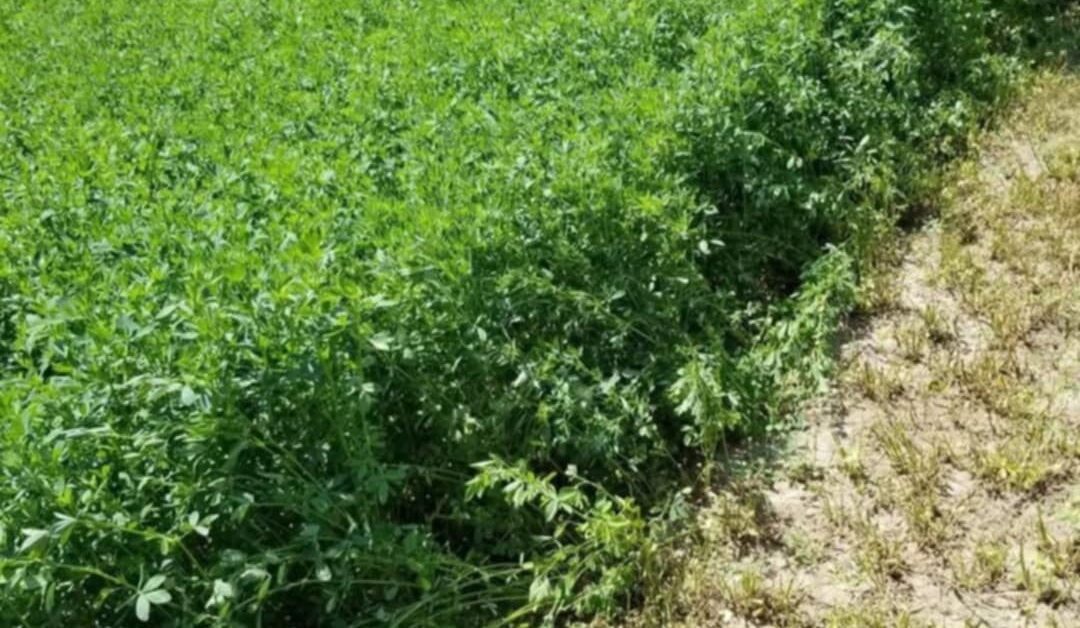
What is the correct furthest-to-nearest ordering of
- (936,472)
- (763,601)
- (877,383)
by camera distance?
(877,383) → (936,472) → (763,601)

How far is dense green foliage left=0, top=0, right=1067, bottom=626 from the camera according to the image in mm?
2801

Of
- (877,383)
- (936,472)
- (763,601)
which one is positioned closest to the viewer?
(763,601)

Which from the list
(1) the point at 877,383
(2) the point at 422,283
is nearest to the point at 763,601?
(1) the point at 877,383

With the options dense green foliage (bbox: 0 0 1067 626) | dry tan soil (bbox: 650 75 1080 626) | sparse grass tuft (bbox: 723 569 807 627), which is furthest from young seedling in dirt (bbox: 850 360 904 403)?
sparse grass tuft (bbox: 723 569 807 627)

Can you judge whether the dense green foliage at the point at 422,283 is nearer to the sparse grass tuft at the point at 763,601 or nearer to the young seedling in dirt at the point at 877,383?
the young seedling in dirt at the point at 877,383

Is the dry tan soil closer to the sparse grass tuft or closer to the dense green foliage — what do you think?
the sparse grass tuft

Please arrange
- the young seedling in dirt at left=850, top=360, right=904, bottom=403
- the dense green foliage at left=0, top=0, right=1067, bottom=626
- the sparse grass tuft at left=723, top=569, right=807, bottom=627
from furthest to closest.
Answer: the young seedling in dirt at left=850, top=360, right=904, bottom=403 < the sparse grass tuft at left=723, top=569, right=807, bottom=627 < the dense green foliage at left=0, top=0, right=1067, bottom=626

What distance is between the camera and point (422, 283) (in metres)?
3.26

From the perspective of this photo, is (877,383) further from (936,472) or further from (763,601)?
(763,601)

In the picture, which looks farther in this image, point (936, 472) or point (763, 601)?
point (936, 472)

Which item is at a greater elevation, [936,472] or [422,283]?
[422,283]

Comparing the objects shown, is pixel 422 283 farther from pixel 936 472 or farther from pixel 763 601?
pixel 936 472

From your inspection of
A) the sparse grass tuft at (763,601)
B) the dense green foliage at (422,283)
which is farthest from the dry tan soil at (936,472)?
the dense green foliage at (422,283)

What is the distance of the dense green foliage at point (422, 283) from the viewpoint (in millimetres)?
2801
